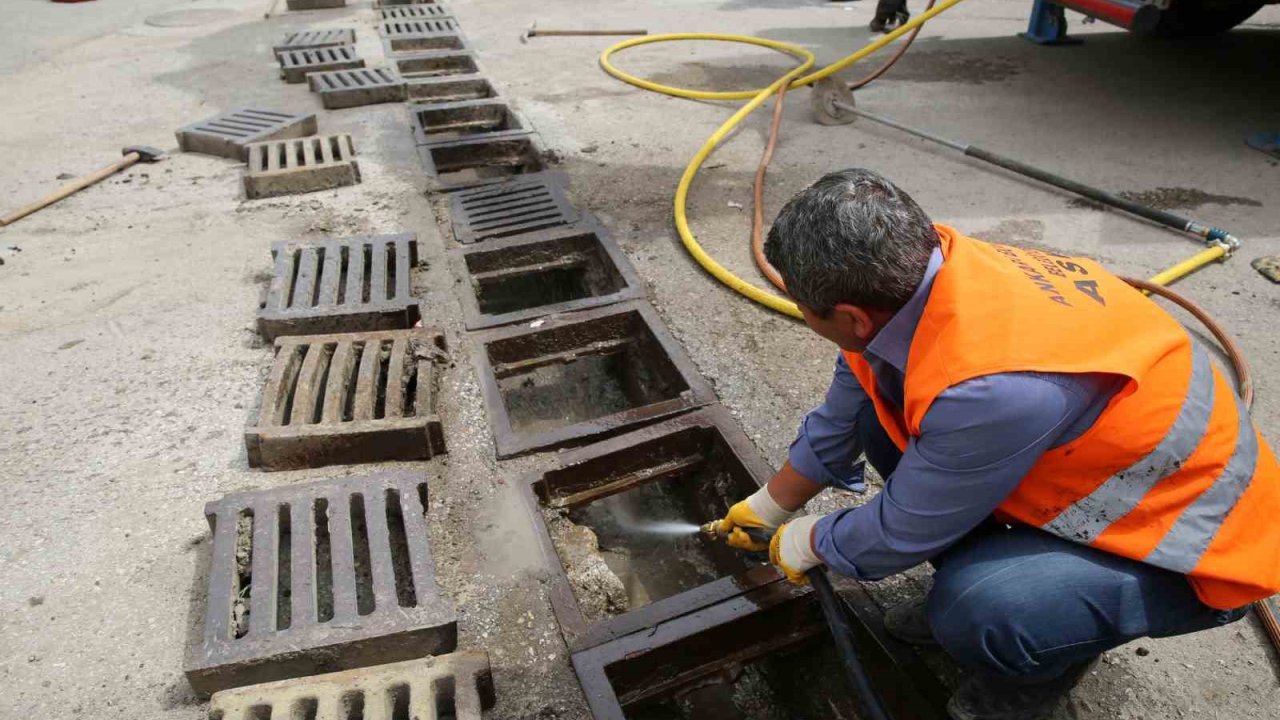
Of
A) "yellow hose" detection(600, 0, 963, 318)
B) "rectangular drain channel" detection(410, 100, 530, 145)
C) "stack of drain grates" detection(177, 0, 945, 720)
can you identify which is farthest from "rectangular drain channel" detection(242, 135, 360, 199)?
"yellow hose" detection(600, 0, 963, 318)

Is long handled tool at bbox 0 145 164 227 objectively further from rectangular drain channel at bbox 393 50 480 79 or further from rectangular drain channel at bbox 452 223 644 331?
rectangular drain channel at bbox 452 223 644 331

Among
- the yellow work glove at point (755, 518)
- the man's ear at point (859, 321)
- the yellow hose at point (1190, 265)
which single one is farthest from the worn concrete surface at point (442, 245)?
the man's ear at point (859, 321)

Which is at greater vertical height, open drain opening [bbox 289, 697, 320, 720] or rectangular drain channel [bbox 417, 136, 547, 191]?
rectangular drain channel [bbox 417, 136, 547, 191]

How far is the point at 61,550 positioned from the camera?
7.06 ft

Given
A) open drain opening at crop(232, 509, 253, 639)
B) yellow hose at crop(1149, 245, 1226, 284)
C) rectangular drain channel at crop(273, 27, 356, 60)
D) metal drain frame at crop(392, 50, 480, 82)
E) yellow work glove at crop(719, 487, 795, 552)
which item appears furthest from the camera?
rectangular drain channel at crop(273, 27, 356, 60)

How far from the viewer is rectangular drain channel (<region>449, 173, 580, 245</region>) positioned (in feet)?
12.3

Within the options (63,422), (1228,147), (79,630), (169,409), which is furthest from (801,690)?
(1228,147)

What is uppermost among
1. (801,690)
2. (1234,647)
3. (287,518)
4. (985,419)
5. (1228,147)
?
(985,419)

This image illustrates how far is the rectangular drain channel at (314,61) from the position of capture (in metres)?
5.82

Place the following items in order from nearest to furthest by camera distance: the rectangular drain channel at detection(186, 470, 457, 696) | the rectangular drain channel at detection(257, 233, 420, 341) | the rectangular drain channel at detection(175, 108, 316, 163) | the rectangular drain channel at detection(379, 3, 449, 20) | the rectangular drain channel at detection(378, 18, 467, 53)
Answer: the rectangular drain channel at detection(186, 470, 457, 696), the rectangular drain channel at detection(257, 233, 420, 341), the rectangular drain channel at detection(175, 108, 316, 163), the rectangular drain channel at detection(378, 18, 467, 53), the rectangular drain channel at detection(379, 3, 449, 20)

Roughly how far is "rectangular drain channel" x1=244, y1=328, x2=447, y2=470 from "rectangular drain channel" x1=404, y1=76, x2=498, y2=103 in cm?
324

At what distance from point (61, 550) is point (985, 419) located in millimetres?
2388

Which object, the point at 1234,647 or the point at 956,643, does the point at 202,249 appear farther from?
the point at 1234,647

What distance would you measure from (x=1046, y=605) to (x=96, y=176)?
16.0 feet
